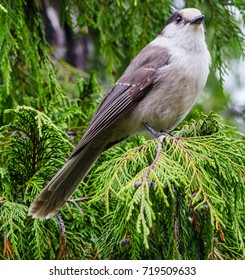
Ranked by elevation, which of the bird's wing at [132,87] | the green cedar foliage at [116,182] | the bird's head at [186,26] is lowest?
the green cedar foliage at [116,182]

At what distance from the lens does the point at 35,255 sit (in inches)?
111

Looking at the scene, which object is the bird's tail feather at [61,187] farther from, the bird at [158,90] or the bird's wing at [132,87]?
the bird's wing at [132,87]

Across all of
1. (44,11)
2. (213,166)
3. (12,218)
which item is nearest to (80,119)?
(12,218)

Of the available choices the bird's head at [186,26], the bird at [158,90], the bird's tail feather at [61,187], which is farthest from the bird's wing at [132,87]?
the bird's tail feather at [61,187]

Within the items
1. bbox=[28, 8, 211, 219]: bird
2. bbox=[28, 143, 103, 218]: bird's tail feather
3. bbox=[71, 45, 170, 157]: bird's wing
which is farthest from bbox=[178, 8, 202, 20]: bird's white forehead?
bbox=[28, 143, 103, 218]: bird's tail feather

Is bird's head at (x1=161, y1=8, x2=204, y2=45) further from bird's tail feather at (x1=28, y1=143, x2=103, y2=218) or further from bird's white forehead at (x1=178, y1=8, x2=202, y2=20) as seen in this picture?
bird's tail feather at (x1=28, y1=143, x2=103, y2=218)

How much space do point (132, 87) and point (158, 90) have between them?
17cm

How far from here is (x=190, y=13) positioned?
374cm

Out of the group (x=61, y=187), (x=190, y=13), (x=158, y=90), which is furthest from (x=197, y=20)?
(x=61, y=187)

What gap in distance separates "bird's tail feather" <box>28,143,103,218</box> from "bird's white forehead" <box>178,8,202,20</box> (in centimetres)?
111

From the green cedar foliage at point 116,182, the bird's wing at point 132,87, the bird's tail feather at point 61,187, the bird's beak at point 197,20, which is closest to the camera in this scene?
the green cedar foliage at point 116,182

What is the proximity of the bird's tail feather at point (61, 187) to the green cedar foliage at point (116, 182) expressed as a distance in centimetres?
6

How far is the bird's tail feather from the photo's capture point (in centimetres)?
284

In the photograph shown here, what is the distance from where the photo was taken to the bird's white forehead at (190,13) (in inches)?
145
